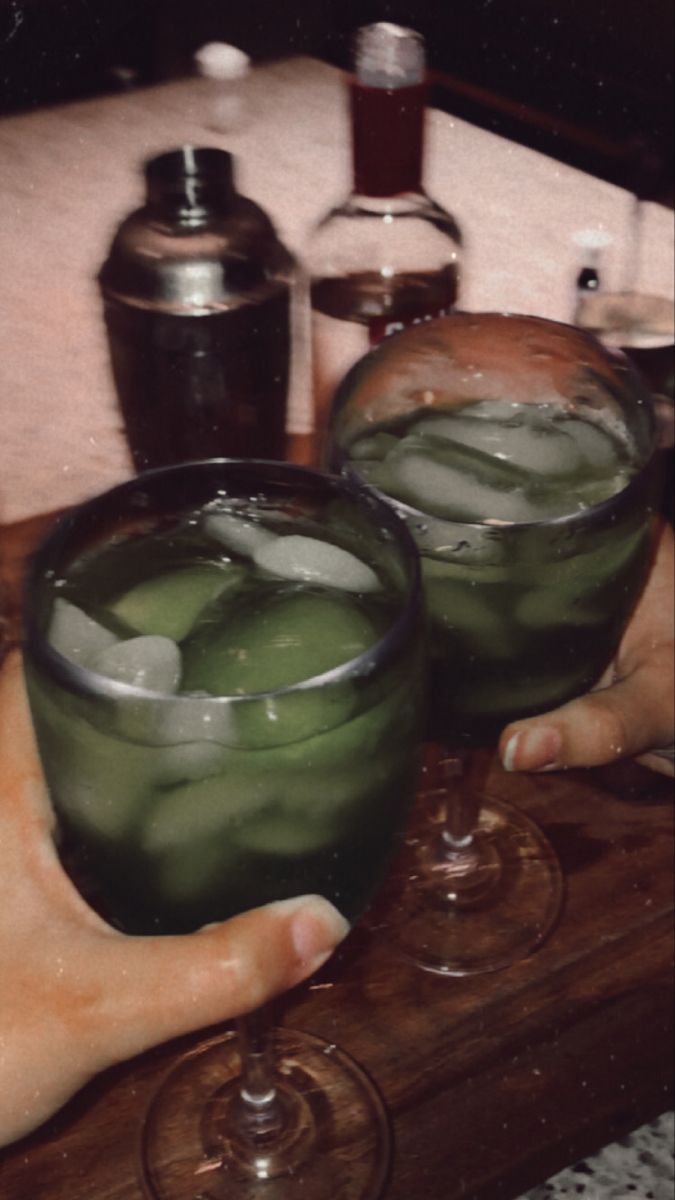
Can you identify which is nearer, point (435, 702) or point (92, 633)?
point (92, 633)

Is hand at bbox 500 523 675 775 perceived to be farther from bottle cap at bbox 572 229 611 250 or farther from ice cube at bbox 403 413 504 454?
bottle cap at bbox 572 229 611 250

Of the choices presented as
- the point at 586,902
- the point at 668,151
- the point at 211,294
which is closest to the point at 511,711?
the point at 586,902

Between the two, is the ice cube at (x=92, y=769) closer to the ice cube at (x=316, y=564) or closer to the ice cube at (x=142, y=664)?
the ice cube at (x=142, y=664)

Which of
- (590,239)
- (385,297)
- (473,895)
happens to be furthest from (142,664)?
(590,239)

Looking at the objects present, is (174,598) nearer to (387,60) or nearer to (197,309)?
(197,309)

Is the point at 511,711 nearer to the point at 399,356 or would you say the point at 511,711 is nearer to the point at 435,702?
the point at 435,702

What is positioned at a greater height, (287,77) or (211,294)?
(211,294)

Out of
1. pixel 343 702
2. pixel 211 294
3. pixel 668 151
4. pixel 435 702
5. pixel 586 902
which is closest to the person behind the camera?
pixel 343 702

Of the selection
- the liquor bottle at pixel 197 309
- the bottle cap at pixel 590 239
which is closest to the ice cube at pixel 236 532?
the liquor bottle at pixel 197 309
